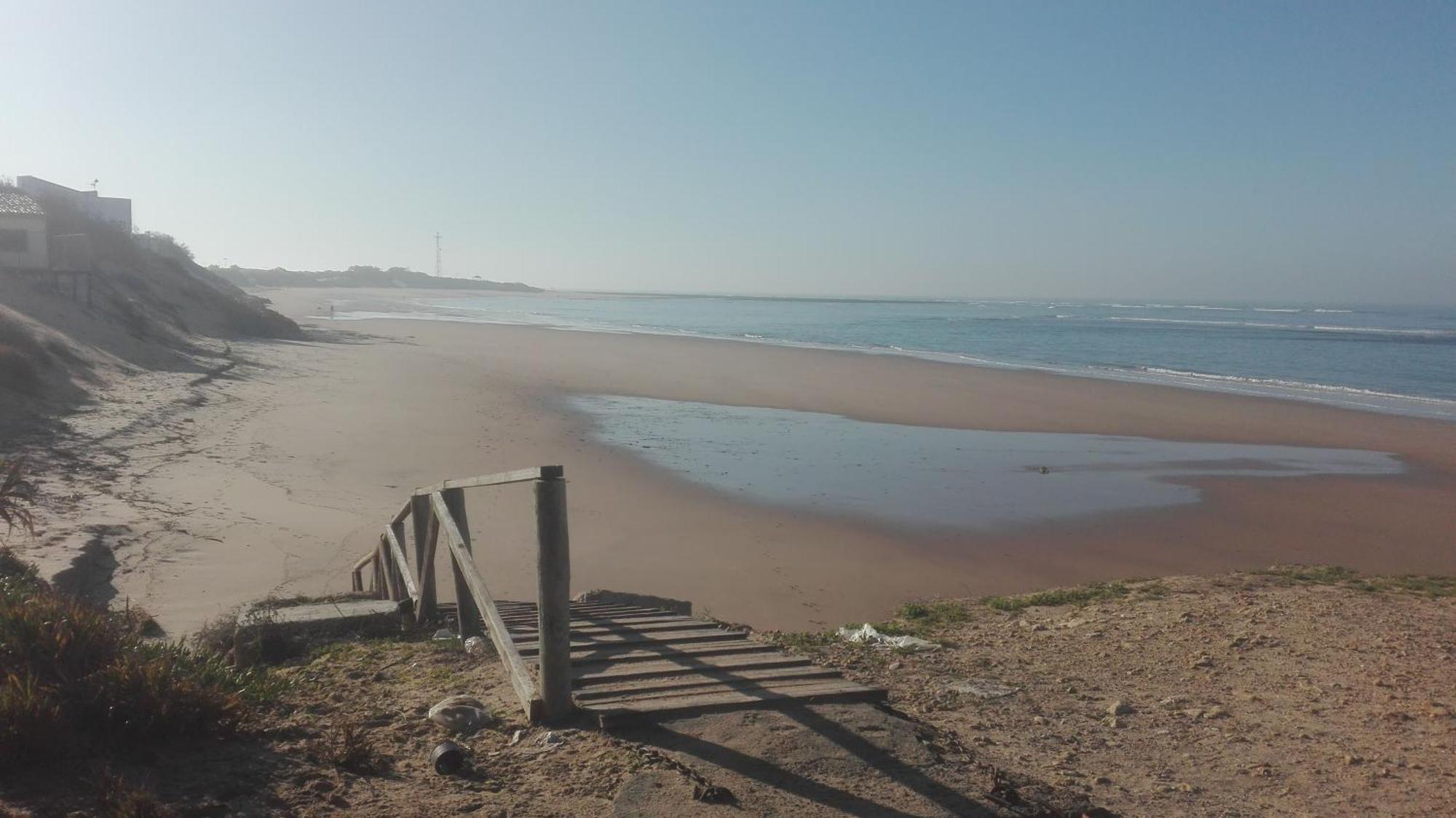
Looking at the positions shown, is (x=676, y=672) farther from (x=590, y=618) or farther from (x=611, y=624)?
(x=590, y=618)

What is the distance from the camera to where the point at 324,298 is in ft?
253

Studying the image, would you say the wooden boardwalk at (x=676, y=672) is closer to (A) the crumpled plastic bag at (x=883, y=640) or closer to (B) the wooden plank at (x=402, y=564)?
(B) the wooden plank at (x=402, y=564)

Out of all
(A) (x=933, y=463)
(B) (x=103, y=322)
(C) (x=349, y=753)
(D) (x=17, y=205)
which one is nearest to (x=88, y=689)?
(C) (x=349, y=753)

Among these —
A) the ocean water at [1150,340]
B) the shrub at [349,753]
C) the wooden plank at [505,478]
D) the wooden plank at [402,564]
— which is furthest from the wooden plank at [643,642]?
the ocean water at [1150,340]

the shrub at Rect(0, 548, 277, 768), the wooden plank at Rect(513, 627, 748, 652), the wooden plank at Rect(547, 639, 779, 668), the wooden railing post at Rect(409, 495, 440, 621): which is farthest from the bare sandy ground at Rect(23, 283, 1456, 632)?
the shrub at Rect(0, 548, 277, 768)

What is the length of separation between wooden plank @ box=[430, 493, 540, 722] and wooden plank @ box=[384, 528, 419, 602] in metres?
0.90

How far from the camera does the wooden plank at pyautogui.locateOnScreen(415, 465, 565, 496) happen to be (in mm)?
3748

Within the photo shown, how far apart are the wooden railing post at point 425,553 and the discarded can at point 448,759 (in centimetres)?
276

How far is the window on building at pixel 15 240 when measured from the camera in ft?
79.0

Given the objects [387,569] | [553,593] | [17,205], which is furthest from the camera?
[17,205]

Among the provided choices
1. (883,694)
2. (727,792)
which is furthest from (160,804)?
(883,694)

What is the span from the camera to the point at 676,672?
14.8 ft

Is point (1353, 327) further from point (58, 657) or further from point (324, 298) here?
point (324, 298)

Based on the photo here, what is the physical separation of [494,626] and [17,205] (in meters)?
30.4
